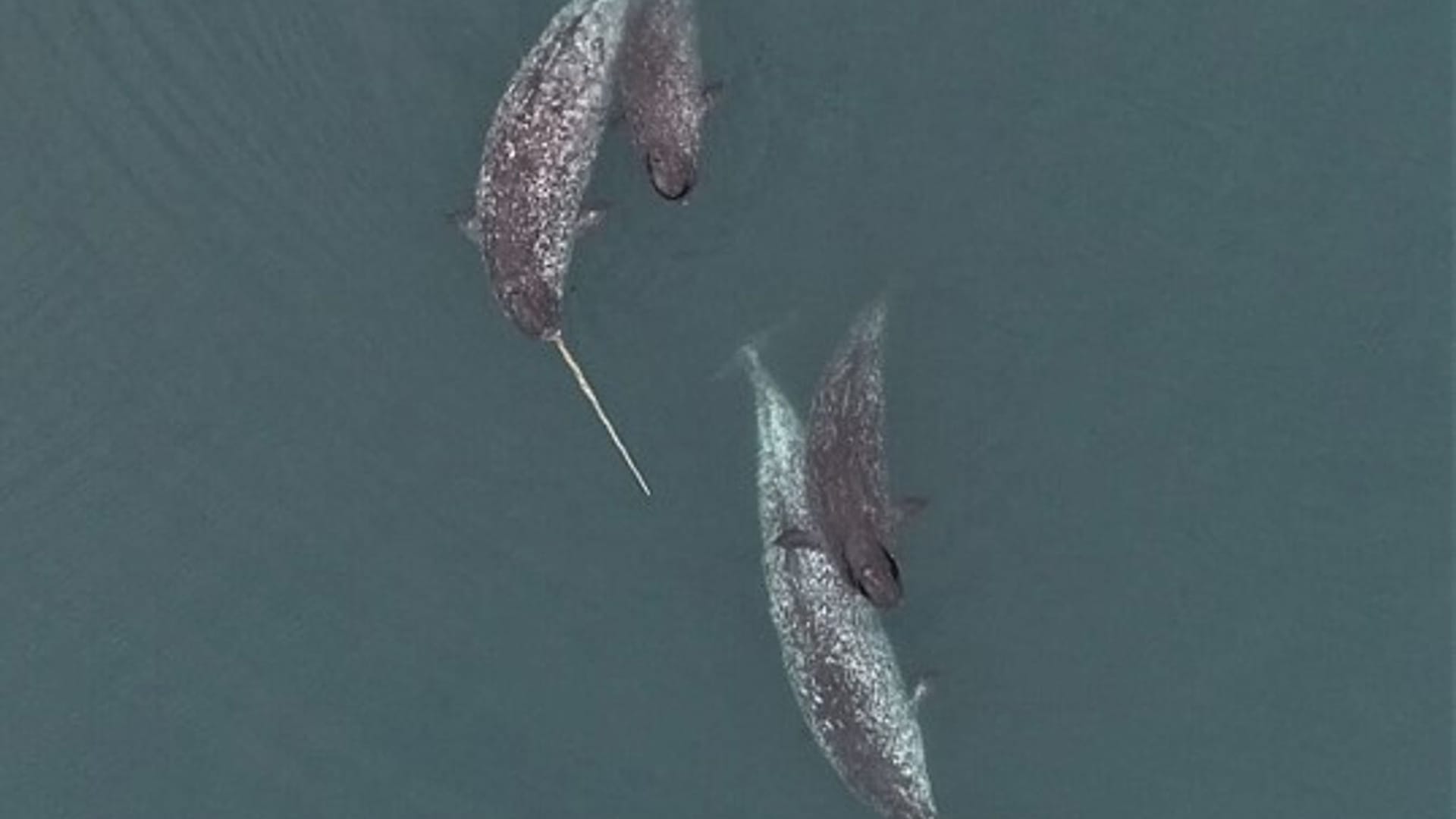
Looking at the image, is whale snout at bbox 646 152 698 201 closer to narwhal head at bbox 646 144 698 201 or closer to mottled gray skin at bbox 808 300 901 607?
narwhal head at bbox 646 144 698 201

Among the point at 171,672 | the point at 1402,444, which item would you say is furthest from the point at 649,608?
the point at 1402,444

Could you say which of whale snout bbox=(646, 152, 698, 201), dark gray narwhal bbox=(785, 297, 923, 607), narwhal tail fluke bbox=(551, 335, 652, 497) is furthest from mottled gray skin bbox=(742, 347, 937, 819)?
whale snout bbox=(646, 152, 698, 201)

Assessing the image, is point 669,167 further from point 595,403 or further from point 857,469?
point 857,469

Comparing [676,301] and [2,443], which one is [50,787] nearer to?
[2,443]

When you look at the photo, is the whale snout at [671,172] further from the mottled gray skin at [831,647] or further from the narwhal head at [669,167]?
the mottled gray skin at [831,647]

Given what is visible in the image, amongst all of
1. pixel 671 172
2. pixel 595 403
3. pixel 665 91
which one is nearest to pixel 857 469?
pixel 595 403

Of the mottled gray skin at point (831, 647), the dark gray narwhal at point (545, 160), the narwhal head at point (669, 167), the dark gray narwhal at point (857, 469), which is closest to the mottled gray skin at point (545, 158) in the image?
the dark gray narwhal at point (545, 160)
